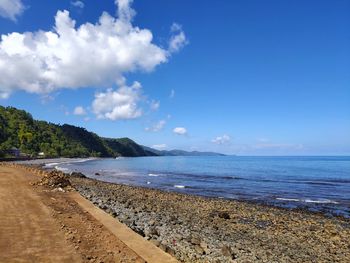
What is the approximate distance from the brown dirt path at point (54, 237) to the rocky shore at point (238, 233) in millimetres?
1574

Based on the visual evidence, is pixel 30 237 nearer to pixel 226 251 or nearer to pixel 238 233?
pixel 226 251

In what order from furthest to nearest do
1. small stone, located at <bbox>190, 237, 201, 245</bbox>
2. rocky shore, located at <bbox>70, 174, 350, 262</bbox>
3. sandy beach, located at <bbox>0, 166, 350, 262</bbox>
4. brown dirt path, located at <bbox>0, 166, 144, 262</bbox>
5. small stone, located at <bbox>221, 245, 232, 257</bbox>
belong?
small stone, located at <bbox>190, 237, 201, 245</bbox>, rocky shore, located at <bbox>70, 174, 350, 262</bbox>, small stone, located at <bbox>221, 245, 232, 257</bbox>, sandy beach, located at <bbox>0, 166, 350, 262</bbox>, brown dirt path, located at <bbox>0, 166, 144, 262</bbox>

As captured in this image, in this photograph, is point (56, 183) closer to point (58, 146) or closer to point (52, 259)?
point (52, 259)

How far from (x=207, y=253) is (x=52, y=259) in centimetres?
467

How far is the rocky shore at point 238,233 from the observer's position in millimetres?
11695

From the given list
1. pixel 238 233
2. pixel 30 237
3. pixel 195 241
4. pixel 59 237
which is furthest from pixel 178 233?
pixel 30 237

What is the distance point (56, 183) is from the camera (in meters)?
26.0

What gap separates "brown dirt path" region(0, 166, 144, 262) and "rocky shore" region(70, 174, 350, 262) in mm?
1574

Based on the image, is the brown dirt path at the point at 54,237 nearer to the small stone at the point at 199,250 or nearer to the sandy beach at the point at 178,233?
the sandy beach at the point at 178,233

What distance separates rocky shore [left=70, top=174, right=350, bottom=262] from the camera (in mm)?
11695

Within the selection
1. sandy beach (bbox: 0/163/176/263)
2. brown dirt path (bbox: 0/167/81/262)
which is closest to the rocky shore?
sandy beach (bbox: 0/163/176/263)

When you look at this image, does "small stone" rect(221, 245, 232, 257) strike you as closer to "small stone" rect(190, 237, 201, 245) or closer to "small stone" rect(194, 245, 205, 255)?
"small stone" rect(194, 245, 205, 255)

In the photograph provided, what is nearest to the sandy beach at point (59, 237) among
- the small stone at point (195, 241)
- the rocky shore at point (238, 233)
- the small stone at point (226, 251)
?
the rocky shore at point (238, 233)

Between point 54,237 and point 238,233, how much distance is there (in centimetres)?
830
